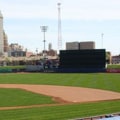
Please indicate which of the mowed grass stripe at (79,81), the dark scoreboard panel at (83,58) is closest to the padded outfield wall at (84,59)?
the dark scoreboard panel at (83,58)

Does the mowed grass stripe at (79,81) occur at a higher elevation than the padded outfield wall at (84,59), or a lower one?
lower

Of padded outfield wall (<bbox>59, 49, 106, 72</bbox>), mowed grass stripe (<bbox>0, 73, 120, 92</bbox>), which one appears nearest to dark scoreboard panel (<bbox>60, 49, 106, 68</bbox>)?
padded outfield wall (<bbox>59, 49, 106, 72</bbox>)

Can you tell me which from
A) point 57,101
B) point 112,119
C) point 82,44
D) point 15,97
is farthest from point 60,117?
point 82,44

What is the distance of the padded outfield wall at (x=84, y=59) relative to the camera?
70438 mm

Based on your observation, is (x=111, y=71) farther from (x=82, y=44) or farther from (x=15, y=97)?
(x=82, y=44)

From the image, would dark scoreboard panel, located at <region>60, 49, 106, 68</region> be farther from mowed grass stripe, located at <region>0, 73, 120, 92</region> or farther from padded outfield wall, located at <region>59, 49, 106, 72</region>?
mowed grass stripe, located at <region>0, 73, 120, 92</region>

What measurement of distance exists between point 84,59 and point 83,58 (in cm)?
42

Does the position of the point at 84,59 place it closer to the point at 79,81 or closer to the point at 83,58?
the point at 83,58

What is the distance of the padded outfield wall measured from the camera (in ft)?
231

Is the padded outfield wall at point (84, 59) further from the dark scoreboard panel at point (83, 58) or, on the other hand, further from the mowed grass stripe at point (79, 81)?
the mowed grass stripe at point (79, 81)

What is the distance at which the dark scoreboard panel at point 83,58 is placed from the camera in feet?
231

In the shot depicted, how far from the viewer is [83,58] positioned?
233 ft

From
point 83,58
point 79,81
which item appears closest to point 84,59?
point 83,58

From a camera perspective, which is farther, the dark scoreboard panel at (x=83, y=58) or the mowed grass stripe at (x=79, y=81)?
the dark scoreboard panel at (x=83, y=58)
